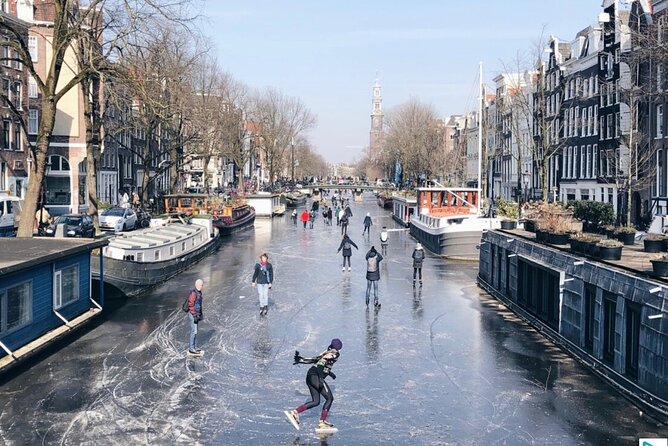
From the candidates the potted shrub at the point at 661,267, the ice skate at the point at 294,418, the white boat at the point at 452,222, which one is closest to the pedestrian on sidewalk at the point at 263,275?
the ice skate at the point at 294,418

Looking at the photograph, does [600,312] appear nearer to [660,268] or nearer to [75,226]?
[660,268]

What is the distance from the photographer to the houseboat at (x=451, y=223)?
39.4m

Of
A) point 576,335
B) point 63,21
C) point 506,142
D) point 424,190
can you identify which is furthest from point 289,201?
point 576,335

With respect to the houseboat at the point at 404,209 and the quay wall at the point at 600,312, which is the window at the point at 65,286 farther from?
the houseboat at the point at 404,209

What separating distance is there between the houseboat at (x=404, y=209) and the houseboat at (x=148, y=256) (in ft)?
83.9

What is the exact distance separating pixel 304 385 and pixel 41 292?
7.17m

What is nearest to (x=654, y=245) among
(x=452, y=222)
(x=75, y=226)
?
(x=452, y=222)

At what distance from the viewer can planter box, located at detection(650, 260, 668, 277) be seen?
43.6 feet

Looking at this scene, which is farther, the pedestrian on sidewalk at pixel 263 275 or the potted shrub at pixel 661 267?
the pedestrian on sidewalk at pixel 263 275

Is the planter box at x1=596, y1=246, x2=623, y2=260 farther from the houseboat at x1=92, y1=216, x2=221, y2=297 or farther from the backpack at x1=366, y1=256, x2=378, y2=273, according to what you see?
the houseboat at x1=92, y1=216, x2=221, y2=297

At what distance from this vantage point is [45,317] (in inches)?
727

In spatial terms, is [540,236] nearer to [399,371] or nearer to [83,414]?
[399,371]

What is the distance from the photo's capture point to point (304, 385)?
15.1 meters

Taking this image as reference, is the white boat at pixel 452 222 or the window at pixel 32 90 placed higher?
the window at pixel 32 90
